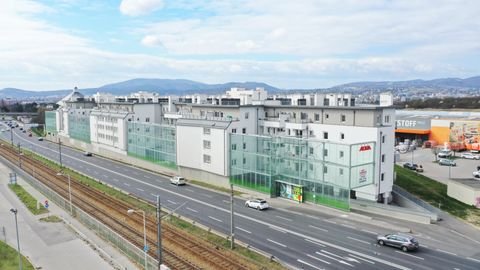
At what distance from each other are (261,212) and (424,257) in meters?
19.5

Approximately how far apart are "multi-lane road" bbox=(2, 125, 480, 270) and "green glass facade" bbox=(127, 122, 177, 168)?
14639 mm

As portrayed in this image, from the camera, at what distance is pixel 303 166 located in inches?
2047

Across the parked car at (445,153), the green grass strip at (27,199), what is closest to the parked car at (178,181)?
the green grass strip at (27,199)

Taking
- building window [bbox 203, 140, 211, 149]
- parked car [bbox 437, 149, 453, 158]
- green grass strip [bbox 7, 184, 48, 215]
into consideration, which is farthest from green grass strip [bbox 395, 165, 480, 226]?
green grass strip [bbox 7, 184, 48, 215]

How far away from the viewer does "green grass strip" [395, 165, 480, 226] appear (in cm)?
4706

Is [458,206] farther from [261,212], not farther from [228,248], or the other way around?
[228,248]

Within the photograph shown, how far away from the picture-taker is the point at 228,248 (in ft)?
116

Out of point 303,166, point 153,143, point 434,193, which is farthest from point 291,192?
point 153,143

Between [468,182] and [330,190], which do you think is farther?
[468,182]

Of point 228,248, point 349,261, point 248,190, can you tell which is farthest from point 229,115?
point 349,261

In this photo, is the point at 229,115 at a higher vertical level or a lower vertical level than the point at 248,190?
higher

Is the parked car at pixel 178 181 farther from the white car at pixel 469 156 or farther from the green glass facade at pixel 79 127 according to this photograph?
the white car at pixel 469 156

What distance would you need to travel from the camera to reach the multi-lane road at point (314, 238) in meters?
32.7

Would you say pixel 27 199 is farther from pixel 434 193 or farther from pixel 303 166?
pixel 434 193
